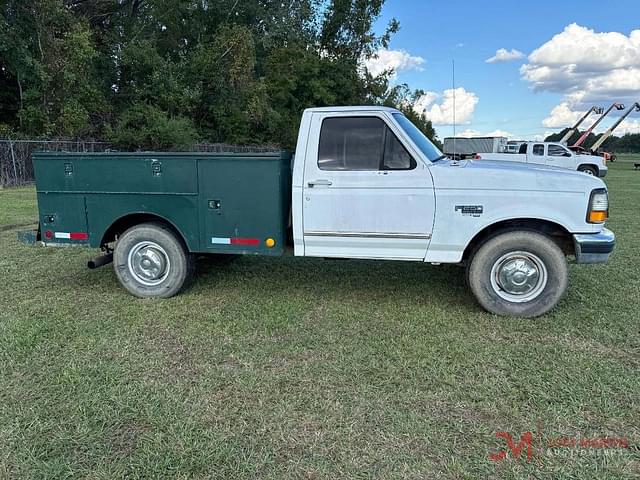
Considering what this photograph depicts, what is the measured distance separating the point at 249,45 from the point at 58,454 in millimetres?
29943

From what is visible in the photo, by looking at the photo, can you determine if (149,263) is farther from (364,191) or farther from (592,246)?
(592,246)

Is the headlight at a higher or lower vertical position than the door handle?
lower

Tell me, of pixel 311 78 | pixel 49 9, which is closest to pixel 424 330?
pixel 49 9

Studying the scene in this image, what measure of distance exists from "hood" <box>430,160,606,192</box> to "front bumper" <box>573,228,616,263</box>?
17.6 inches

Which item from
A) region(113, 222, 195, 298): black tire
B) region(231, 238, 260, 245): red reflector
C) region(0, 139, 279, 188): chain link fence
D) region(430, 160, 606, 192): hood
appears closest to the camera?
region(430, 160, 606, 192): hood

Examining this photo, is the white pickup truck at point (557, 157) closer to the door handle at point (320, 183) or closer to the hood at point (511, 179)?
the hood at point (511, 179)

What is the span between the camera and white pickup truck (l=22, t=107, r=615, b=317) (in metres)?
4.53

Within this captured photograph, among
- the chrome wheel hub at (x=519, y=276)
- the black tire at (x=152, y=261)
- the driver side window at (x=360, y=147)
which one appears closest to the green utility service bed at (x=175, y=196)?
the black tire at (x=152, y=261)

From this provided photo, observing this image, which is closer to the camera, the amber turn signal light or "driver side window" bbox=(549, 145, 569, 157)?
the amber turn signal light

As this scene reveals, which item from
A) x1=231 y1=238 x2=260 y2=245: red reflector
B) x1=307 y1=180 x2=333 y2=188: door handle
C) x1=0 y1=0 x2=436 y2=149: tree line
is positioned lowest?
x1=231 y1=238 x2=260 y2=245: red reflector

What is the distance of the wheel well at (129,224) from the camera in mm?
5277

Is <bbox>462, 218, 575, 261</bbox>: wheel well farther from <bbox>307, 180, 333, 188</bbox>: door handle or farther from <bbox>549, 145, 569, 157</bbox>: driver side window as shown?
<bbox>549, 145, 569, 157</bbox>: driver side window

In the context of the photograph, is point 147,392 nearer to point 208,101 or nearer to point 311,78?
point 208,101

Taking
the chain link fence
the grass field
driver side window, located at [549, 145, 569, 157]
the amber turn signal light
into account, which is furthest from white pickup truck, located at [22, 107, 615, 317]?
driver side window, located at [549, 145, 569, 157]
